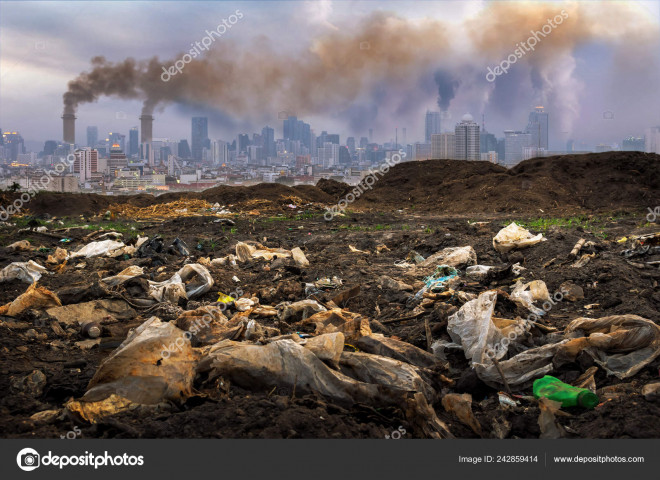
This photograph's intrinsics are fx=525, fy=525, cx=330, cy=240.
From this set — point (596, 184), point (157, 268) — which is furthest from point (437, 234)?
point (596, 184)

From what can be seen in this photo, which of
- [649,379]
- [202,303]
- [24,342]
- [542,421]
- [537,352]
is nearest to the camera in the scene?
[542,421]

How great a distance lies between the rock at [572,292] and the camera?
18.3ft

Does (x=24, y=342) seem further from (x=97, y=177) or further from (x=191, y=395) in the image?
(x=97, y=177)

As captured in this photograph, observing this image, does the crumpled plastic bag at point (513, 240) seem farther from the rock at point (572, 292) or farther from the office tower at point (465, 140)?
the office tower at point (465, 140)

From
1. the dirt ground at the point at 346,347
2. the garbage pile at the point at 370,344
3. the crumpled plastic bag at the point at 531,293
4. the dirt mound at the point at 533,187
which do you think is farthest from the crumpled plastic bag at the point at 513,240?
the dirt mound at the point at 533,187

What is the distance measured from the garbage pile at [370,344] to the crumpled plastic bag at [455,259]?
0.46 feet

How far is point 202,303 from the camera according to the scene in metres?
6.22

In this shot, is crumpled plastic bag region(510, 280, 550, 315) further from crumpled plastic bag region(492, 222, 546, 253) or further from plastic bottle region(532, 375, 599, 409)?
crumpled plastic bag region(492, 222, 546, 253)

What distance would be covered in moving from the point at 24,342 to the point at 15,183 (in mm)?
21037

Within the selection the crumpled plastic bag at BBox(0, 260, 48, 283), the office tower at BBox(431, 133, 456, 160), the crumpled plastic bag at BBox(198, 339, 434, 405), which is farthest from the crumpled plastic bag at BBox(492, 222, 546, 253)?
the office tower at BBox(431, 133, 456, 160)

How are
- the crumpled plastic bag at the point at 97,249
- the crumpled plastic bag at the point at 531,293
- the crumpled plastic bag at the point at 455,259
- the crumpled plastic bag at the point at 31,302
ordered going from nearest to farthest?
the crumpled plastic bag at the point at 531,293 → the crumpled plastic bag at the point at 31,302 → the crumpled plastic bag at the point at 455,259 → the crumpled plastic bag at the point at 97,249

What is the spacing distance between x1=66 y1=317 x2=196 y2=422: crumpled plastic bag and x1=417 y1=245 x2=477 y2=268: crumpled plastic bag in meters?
4.60

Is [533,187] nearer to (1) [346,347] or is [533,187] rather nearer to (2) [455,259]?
(2) [455,259]
